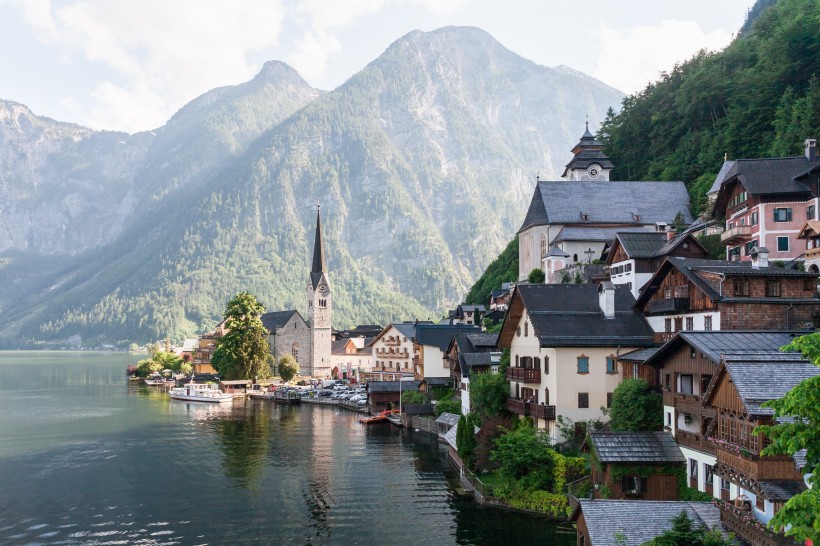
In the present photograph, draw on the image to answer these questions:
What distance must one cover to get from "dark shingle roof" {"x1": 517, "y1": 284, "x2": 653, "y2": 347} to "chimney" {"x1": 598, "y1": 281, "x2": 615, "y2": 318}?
1.13 ft

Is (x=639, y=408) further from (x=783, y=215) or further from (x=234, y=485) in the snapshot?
(x=783, y=215)

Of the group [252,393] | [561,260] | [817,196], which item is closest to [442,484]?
[817,196]

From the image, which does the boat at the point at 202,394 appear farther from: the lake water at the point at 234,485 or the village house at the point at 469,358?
the village house at the point at 469,358

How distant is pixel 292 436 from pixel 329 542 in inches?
1555

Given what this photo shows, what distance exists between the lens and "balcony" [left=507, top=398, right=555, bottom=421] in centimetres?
4941

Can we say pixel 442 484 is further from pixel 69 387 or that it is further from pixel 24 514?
pixel 69 387

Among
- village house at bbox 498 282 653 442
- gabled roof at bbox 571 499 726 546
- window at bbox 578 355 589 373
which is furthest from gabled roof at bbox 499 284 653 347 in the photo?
gabled roof at bbox 571 499 726 546

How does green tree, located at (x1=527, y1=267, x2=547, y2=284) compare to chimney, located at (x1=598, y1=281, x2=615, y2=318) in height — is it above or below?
above

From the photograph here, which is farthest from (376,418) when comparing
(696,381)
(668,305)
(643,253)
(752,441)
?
(752,441)

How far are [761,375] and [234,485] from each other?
38194 millimetres

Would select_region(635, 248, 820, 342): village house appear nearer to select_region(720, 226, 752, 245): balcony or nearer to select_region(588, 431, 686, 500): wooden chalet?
select_region(588, 431, 686, 500): wooden chalet

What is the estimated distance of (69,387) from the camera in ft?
486

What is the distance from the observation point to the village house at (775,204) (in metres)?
62.2

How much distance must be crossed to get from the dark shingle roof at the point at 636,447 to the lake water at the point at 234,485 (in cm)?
483
